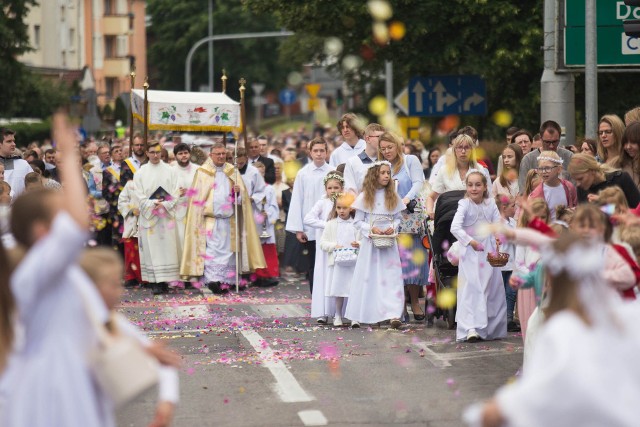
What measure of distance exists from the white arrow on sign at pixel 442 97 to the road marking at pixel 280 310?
31.6 feet

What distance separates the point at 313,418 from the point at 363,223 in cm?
546

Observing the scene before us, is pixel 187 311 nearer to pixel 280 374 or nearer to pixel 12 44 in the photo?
pixel 280 374

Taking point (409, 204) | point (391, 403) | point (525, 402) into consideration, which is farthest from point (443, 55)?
point (525, 402)

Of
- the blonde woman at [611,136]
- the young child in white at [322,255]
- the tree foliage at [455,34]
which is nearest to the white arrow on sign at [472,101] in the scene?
the tree foliage at [455,34]

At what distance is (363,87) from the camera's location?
149ft

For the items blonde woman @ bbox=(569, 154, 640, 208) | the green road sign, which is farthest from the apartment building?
blonde woman @ bbox=(569, 154, 640, 208)

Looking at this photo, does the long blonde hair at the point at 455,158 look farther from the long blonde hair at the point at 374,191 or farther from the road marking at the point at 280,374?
the road marking at the point at 280,374

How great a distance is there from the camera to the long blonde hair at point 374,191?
571 inches

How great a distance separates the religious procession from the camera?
5.48 meters

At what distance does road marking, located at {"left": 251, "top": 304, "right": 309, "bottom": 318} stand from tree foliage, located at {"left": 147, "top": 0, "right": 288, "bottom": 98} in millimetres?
77017

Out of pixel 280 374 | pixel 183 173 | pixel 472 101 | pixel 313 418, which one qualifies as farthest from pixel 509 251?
pixel 472 101

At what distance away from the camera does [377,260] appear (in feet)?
48.1

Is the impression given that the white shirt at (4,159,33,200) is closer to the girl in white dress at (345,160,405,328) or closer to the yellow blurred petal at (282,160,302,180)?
the girl in white dress at (345,160,405,328)

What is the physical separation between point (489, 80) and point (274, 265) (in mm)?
8121
